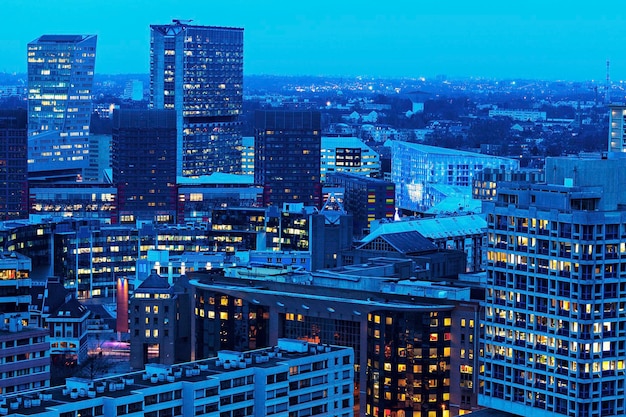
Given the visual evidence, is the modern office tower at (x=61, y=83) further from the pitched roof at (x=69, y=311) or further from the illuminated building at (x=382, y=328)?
the illuminated building at (x=382, y=328)

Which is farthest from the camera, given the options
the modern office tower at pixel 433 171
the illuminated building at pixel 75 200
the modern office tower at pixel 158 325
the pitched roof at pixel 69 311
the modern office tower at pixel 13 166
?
the modern office tower at pixel 433 171

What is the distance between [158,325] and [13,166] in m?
48.9

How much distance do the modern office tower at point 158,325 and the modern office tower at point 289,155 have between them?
53642 mm

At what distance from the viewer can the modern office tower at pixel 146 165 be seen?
355 ft

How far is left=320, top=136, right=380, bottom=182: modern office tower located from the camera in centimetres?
14400

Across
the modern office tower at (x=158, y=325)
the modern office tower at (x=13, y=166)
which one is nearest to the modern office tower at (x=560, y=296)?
the modern office tower at (x=158, y=325)

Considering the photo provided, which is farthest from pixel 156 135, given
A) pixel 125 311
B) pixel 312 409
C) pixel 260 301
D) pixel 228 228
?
pixel 312 409

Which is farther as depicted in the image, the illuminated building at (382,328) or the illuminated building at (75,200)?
the illuminated building at (75,200)

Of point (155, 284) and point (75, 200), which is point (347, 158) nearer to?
point (75, 200)

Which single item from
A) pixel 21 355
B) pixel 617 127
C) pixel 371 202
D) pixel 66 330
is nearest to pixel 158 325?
pixel 66 330

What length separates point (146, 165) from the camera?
108750 mm

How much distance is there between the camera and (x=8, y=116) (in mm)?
109750

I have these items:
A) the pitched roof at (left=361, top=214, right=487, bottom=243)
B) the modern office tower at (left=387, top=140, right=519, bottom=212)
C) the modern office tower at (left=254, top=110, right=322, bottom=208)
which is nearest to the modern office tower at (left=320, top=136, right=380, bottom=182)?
the modern office tower at (left=387, top=140, right=519, bottom=212)

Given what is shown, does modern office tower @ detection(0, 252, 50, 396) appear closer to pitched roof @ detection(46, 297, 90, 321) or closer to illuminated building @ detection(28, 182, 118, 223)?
pitched roof @ detection(46, 297, 90, 321)
